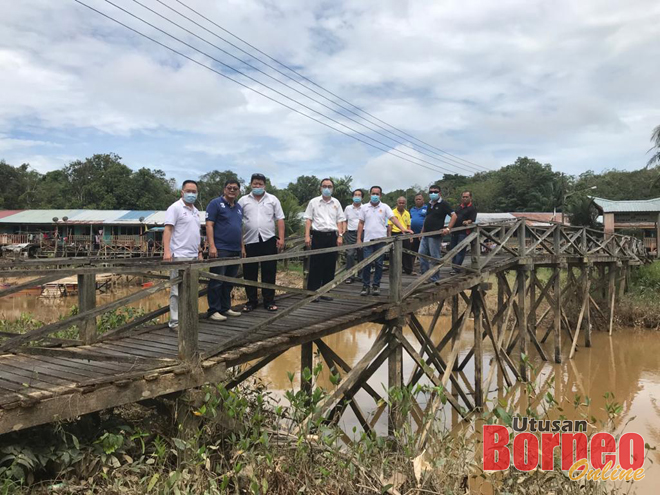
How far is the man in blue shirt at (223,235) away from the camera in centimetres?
494

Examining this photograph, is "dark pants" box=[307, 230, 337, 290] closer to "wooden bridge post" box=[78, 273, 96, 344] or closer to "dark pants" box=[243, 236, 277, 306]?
"dark pants" box=[243, 236, 277, 306]

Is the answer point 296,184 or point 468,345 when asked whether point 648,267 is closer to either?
point 468,345

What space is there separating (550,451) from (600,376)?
770 cm

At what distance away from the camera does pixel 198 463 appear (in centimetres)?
309

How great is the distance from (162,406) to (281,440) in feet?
3.09

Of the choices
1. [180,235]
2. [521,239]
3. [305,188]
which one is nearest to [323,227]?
[180,235]

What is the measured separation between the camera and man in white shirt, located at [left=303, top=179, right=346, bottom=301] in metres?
5.73

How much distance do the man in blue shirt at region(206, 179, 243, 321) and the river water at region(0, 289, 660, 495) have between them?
1.38 metres

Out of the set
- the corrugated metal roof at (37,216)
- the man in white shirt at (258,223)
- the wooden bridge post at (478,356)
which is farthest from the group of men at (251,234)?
the corrugated metal roof at (37,216)

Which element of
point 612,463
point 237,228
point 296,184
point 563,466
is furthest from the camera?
point 296,184

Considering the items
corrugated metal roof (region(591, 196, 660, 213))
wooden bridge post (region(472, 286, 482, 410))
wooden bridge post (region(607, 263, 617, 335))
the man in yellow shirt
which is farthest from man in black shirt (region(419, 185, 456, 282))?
corrugated metal roof (region(591, 196, 660, 213))

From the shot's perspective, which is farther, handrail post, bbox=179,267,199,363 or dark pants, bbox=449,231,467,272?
dark pants, bbox=449,231,467,272

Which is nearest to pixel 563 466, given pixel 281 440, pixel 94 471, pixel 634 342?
pixel 281 440

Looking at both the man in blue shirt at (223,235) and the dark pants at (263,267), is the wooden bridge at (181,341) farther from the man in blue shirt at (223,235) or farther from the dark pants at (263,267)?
the dark pants at (263,267)
